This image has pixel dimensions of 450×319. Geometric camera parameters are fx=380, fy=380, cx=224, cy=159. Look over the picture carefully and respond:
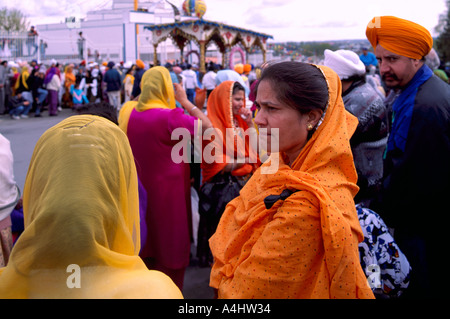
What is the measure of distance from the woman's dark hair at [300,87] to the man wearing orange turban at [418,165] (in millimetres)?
1076

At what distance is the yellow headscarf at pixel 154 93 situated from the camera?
2.76m

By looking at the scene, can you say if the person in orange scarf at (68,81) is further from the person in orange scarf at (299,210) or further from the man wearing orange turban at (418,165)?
the person in orange scarf at (299,210)

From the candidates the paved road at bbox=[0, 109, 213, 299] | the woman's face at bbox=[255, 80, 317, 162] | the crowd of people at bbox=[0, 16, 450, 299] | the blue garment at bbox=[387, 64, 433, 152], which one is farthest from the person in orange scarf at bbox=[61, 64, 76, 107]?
the woman's face at bbox=[255, 80, 317, 162]

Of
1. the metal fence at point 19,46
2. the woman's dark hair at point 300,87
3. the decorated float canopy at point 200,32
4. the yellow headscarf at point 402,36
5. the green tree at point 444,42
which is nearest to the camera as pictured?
the woman's dark hair at point 300,87

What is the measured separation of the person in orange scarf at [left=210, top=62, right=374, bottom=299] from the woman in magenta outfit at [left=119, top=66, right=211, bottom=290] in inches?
52.6

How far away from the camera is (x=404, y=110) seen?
7.32 feet

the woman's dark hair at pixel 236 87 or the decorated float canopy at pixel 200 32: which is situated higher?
the decorated float canopy at pixel 200 32

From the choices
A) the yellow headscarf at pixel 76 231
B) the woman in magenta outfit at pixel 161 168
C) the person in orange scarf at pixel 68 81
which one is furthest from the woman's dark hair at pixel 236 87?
the person in orange scarf at pixel 68 81

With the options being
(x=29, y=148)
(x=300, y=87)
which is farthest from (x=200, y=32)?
(x=300, y=87)

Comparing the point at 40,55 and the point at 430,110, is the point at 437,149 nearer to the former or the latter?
the point at 430,110

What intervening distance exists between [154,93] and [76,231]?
2.00 m

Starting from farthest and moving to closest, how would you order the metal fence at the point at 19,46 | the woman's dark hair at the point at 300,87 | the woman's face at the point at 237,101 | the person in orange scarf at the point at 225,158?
the metal fence at the point at 19,46, the woman's face at the point at 237,101, the person in orange scarf at the point at 225,158, the woman's dark hair at the point at 300,87

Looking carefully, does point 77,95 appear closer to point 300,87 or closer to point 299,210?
point 300,87
